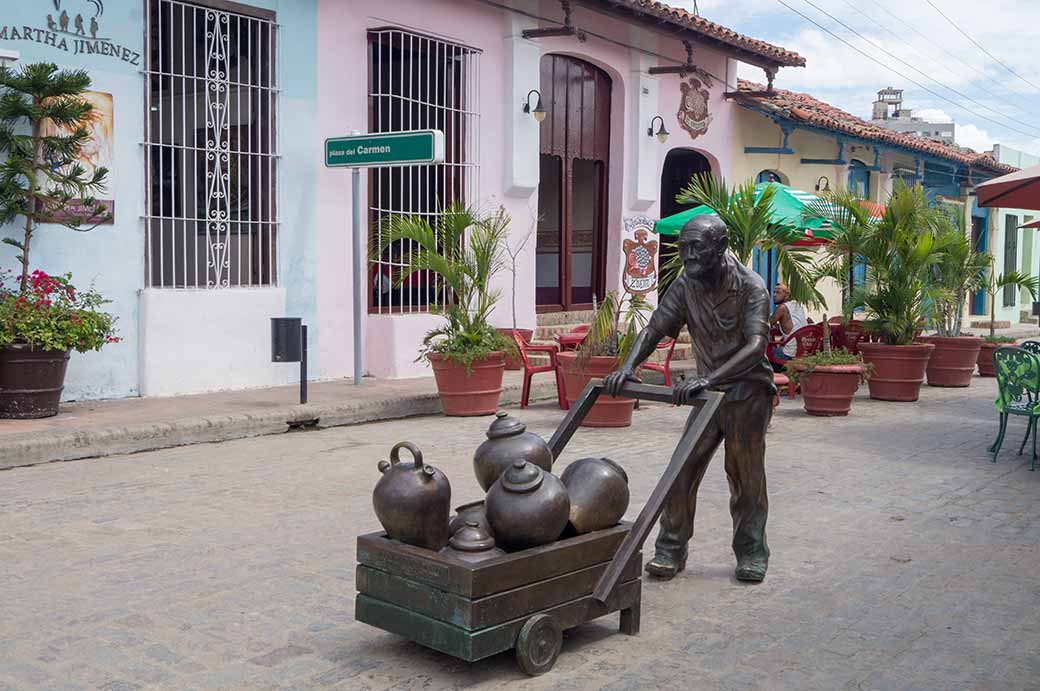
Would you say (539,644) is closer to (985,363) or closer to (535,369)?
(535,369)

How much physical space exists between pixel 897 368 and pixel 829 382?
1687 mm

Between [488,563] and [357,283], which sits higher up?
[357,283]

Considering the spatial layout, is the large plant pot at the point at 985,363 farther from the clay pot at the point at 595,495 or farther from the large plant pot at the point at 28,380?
the clay pot at the point at 595,495

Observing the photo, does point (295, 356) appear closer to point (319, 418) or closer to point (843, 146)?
point (319, 418)

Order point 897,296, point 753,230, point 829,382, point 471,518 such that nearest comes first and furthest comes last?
point 471,518, point 753,230, point 829,382, point 897,296

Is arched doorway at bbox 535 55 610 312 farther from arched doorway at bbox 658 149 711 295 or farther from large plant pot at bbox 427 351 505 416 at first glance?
large plant pot at bbox 427 351 505 416

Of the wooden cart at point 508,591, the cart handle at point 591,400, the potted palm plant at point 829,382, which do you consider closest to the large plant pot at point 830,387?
the potted palm plant at point 829,382

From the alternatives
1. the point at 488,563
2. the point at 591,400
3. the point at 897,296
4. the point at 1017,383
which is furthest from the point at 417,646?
the point at 897,296

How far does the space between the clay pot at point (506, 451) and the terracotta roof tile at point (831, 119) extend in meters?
14.4

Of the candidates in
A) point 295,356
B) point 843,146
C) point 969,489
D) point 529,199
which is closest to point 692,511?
point 969,489

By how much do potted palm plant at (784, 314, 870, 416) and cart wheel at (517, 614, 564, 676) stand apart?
24.1 ft

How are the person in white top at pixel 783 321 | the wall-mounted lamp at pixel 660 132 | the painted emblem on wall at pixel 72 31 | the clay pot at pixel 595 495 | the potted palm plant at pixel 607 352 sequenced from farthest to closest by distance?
the wall-mounted lamp at pixel 660 132
the person in white top at pixel 783 321
the potted palm plant at pixel 607 352
the painted emblem on wall at pixel 72 31
the clay pot at pixel 595 495

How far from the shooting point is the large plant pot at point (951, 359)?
13664 millimetres

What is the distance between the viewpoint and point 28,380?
8.28 meters
